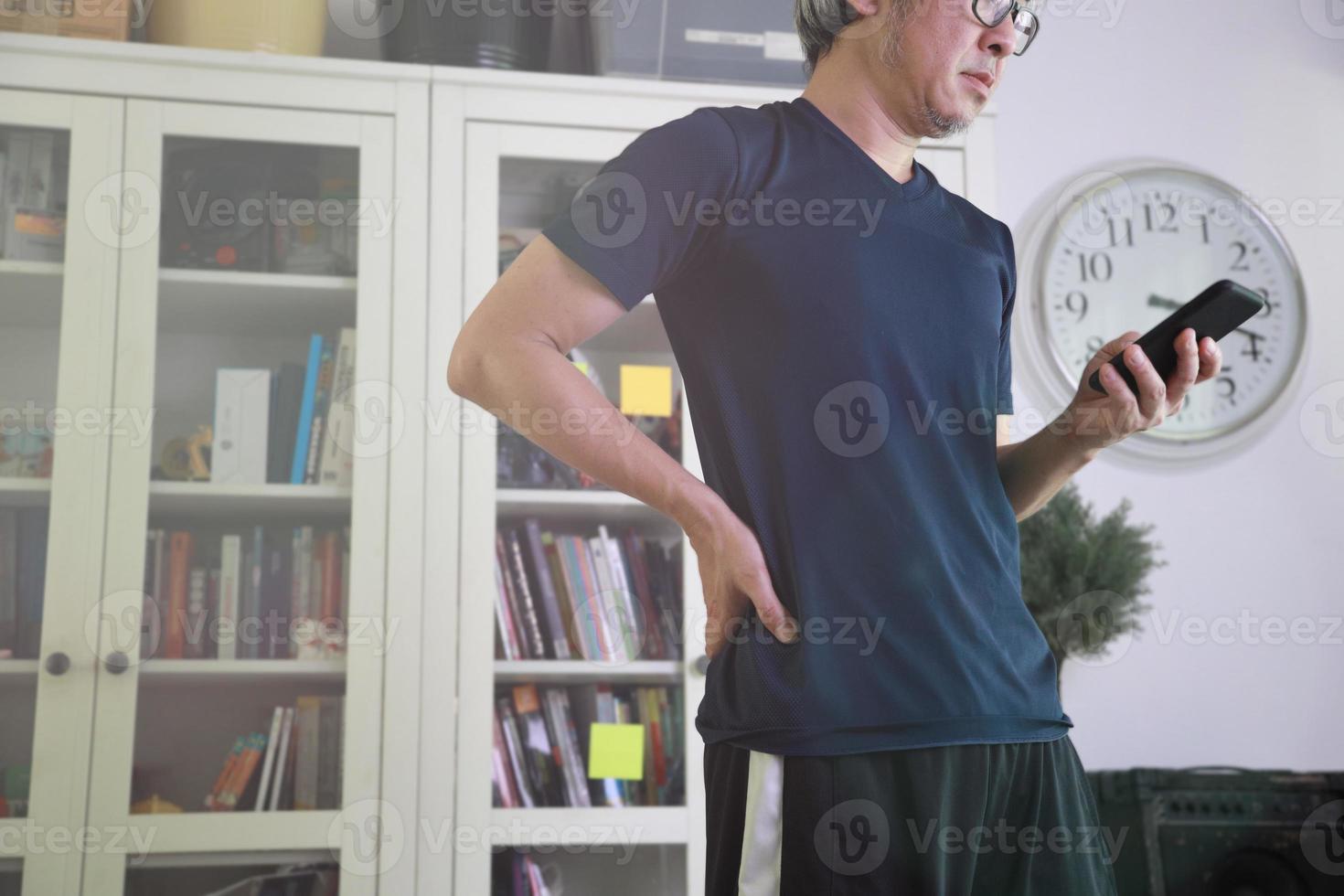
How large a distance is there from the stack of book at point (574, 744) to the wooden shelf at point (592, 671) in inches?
0.5

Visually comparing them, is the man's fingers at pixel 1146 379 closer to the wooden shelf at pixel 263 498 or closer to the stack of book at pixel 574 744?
the stack of book at pixel 574 744

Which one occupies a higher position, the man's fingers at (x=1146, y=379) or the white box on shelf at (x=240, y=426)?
the white box on shelf at (x=240, y=426)

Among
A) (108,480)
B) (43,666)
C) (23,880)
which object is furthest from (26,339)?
(23,880)

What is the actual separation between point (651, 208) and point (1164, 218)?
6.86 feet

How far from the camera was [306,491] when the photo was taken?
1875 mm

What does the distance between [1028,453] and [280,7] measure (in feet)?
5.22

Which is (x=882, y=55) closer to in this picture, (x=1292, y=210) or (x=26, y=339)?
(x=26, y=339)

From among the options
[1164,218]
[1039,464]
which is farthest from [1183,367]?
[1164,218]

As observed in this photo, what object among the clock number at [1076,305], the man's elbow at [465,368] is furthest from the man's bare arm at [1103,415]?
the clock number at [1076,305]

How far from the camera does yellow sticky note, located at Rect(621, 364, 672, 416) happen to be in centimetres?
197

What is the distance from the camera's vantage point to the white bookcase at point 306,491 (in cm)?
176

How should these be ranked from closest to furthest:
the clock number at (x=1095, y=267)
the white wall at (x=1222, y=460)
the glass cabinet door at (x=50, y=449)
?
the glass cabinet door at (x=50, y=449)
the white wall at (x=1222, y=460)
the clock number at (x=1095, y=267)

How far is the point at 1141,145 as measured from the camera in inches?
101

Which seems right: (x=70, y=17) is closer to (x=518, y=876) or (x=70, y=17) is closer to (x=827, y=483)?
(x=518, y=876)
